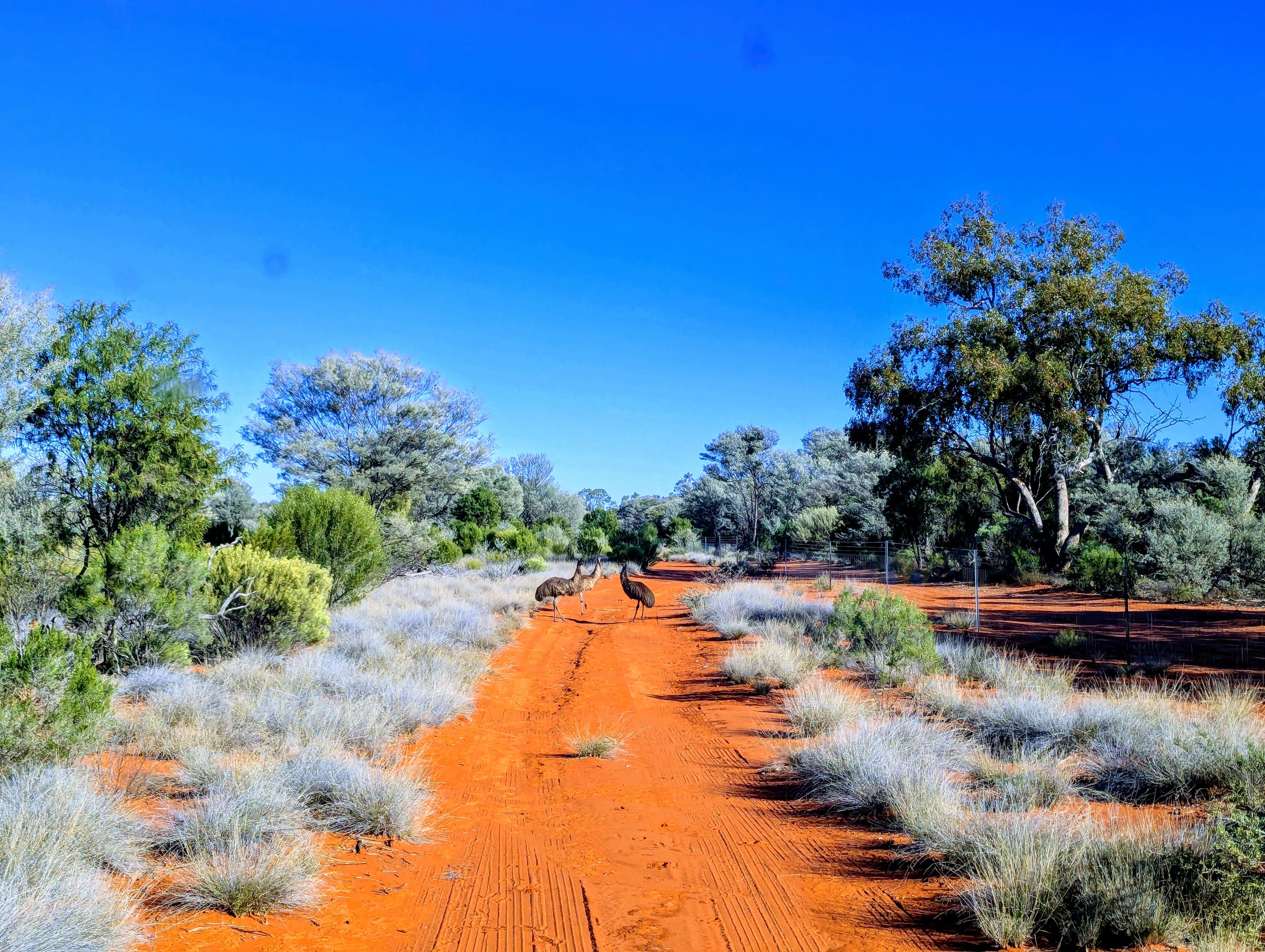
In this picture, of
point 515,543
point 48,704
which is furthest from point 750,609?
point 515,543

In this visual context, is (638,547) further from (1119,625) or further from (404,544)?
(1119,625)

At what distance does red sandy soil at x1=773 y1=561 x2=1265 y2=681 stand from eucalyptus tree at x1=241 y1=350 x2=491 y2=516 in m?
16.5

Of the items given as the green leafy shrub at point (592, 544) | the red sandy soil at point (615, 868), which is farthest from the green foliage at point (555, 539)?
the red sandy soil at point (615, 868)

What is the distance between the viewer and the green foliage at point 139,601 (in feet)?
31.6

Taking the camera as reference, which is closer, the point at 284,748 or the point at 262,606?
the point at 284,748

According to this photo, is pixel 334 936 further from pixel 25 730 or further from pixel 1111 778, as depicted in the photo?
pixel 1111 778

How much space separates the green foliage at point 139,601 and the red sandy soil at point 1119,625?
1291cm

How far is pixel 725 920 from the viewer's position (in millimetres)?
4422

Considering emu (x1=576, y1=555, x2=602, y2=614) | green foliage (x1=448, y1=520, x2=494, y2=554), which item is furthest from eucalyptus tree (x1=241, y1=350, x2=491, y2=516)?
emu (x1=576, y1=555, x2=602, y2=614)

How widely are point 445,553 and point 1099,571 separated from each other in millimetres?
21291

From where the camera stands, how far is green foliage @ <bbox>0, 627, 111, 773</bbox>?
18.5ft

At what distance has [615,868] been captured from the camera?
17.0 feet

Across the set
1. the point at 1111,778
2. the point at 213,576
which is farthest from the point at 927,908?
the point at 213,576

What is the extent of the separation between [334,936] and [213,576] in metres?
9.41
